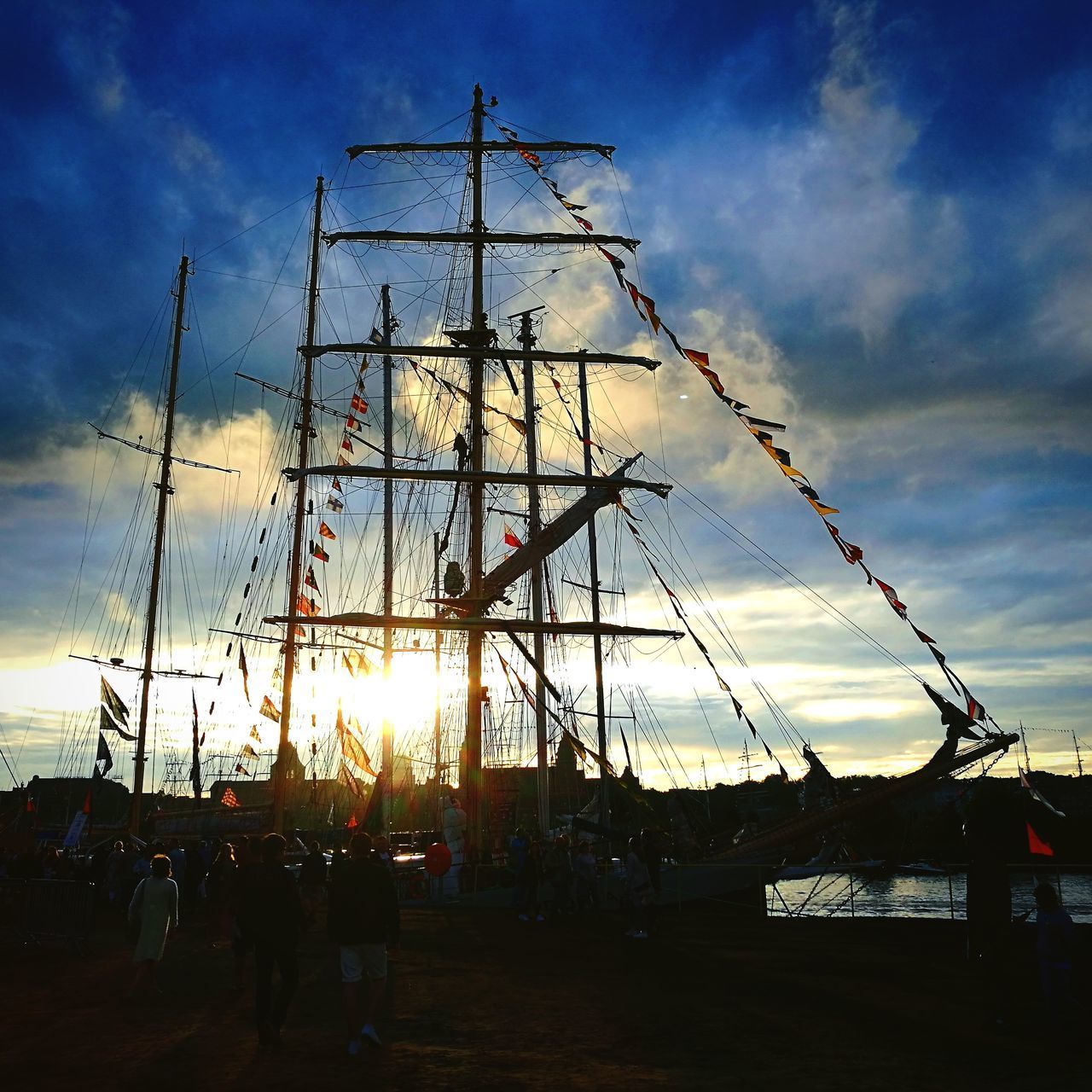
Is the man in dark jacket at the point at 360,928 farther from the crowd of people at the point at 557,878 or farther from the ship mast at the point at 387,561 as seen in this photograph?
the ship mast at the point at 387,561

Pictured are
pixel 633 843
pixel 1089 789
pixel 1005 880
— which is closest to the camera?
pixel 1005 880

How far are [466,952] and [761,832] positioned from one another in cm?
1314

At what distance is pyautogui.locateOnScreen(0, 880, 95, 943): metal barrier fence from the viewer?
14.9m

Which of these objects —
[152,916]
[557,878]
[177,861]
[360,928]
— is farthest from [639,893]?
[177,861]

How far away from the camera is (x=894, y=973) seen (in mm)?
12469

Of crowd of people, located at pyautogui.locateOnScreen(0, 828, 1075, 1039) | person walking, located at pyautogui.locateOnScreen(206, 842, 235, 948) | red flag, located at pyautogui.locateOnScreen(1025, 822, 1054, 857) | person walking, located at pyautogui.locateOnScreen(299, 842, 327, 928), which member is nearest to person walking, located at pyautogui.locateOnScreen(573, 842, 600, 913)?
crowd of people, located at pyautogui.locateOnScreen(0, 828, 1075, 1039)

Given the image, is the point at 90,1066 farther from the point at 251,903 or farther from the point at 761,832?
the point at 761,832

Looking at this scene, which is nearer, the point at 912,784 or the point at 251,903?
the point at 251,903

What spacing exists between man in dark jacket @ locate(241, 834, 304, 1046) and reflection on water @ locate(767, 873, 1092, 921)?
28965 millimetres

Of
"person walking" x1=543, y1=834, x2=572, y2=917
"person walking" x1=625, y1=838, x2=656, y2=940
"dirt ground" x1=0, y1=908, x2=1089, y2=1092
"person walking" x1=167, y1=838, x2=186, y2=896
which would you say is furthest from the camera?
"person walking" x1=543, y1=834, x2=572, y2=917

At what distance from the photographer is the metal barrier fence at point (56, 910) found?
14.9 m

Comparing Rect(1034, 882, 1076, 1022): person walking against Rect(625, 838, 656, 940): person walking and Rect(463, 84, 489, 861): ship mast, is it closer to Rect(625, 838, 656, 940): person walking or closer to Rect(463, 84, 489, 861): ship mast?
Rect(625, 838, 656, 940): person walking

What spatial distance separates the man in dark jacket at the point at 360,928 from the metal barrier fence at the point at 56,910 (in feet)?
27.5

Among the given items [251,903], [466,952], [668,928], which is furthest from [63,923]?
[668,928]
